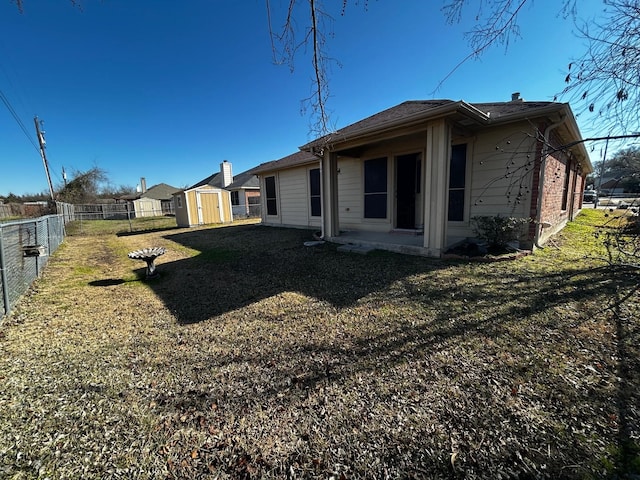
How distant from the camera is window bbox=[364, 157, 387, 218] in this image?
7746 millimetres

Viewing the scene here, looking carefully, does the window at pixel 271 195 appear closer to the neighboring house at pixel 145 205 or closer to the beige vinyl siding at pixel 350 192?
the beige vinyl siding at pixel 350 192

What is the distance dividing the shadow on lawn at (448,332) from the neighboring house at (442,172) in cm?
152

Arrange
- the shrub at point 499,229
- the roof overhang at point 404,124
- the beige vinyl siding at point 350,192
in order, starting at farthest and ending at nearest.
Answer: the beige vinyl siding at point 350,192 < the shrub at point 499,229 < the roof overhang at point 404,124

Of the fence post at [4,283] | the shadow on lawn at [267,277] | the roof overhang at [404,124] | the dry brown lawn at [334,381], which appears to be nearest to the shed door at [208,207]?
the shadow on lawn at [267,277]

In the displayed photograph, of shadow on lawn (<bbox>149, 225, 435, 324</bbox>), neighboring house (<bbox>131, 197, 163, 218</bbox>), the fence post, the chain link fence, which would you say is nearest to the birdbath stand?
shadow on lawn (<bbox>149, 225, 435, 324</bbox>)

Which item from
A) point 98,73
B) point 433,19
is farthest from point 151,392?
point 98,73

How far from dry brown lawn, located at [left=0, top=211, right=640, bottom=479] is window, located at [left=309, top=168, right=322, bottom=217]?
6190 mm

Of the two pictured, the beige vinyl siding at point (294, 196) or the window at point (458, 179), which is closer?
the window at point (458, 179)

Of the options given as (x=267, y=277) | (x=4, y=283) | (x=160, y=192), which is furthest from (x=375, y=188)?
(x=160, y=192)

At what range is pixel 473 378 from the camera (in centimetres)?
212

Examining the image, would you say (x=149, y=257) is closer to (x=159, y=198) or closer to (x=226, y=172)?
(x=226, y=172)

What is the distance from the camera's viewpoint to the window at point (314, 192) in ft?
32.6

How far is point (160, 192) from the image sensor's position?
34156mm

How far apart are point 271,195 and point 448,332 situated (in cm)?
1068
